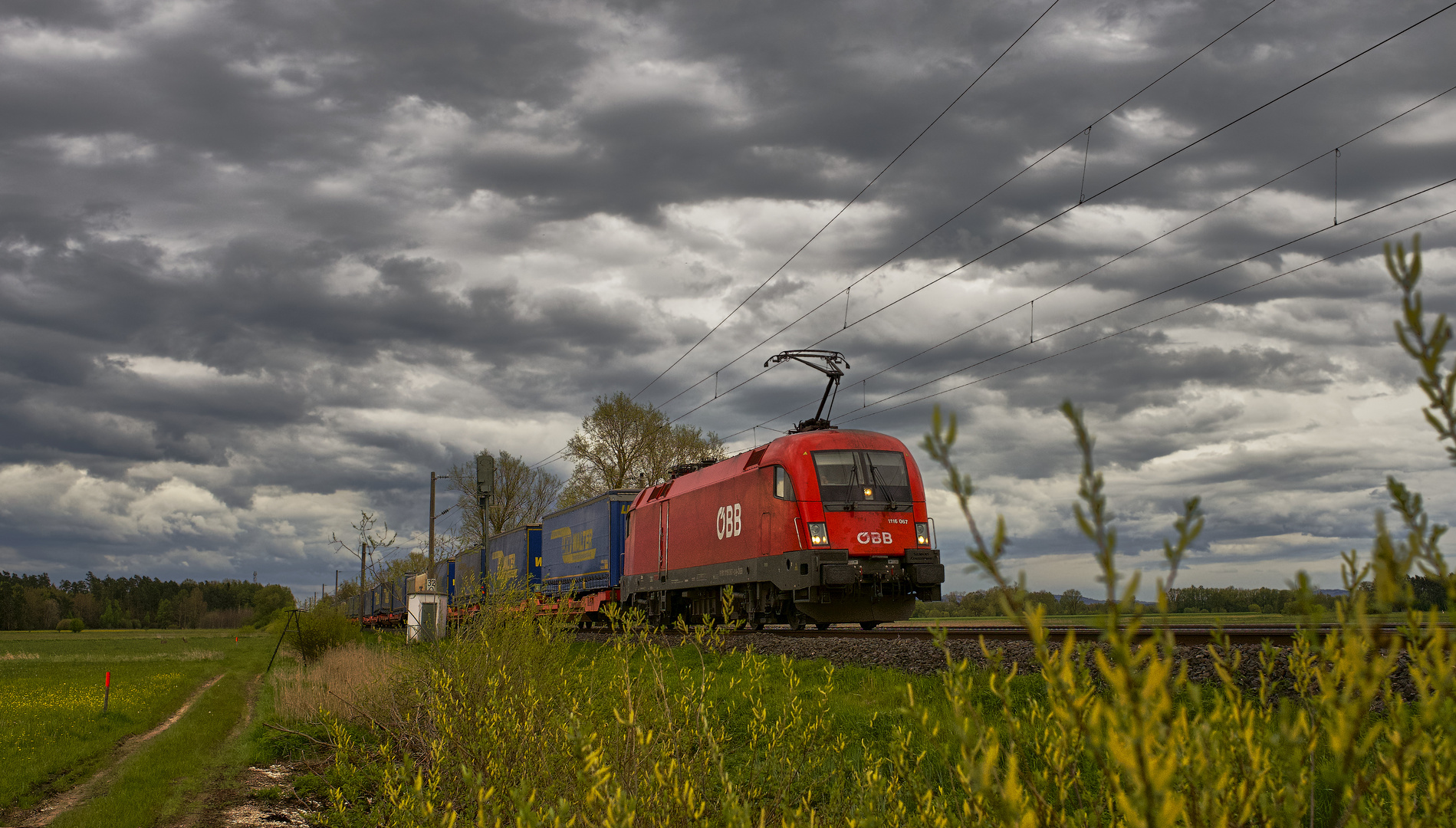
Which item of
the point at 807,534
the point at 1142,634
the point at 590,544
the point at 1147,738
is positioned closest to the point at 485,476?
the point at 590,544

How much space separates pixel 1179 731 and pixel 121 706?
2378 centimetres

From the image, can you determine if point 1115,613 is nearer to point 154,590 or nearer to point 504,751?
point 504,751

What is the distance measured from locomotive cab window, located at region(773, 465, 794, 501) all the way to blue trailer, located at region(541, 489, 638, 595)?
9858 millimetres

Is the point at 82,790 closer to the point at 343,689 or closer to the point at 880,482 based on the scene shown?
the point at 343,689

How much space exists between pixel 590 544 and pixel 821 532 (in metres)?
13.5

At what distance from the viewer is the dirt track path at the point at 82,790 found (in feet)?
34.9

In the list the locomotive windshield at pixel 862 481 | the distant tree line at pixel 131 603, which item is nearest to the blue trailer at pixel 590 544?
the locomotive windshield at pixel 862 481

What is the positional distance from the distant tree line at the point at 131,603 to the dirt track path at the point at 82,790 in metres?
123

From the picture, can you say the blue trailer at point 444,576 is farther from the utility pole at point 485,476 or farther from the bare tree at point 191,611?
the bare tree at point 191,611

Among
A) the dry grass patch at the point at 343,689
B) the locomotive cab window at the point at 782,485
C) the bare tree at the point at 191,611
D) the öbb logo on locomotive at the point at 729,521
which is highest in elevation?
the locomotive cab window at the point at 782,485

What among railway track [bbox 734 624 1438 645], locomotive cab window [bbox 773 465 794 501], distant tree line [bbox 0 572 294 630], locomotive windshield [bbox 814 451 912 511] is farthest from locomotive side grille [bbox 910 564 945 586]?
distant tree line [bbox 0 572 294 630]

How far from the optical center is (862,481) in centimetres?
1803

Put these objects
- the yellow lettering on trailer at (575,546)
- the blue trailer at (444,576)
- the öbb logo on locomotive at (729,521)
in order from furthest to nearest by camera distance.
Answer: the blue trailer at (444,576) < the yellow lettering on trailer at (575,546) < the öbb logo on locomotive at (729,521)

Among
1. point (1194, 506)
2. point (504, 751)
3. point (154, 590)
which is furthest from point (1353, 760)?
point (154, 590)
